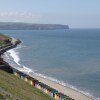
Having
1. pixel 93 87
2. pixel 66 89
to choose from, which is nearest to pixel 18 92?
pixel 66 89

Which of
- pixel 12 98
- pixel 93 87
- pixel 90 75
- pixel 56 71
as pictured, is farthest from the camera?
pixel 56 71

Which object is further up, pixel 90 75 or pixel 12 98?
pixel 12 98

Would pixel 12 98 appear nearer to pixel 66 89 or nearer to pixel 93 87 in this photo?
pixel 66 89

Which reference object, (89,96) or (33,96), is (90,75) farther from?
(33,96)

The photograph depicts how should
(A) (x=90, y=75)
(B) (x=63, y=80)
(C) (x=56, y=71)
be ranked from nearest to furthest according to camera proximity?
A: 1. (B) (x=63, y=80)
2. (A) (x=90, y=75)
3. (C) (x=56, y=71)

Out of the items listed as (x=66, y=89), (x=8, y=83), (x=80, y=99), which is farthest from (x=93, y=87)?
(x=8, y=83)

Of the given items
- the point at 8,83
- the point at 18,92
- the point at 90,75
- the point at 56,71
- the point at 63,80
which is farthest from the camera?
the point at 56,71

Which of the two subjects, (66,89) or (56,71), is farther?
(56,71)

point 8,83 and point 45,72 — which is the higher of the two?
point 8,83

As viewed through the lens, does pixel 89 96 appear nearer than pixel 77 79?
Yes
